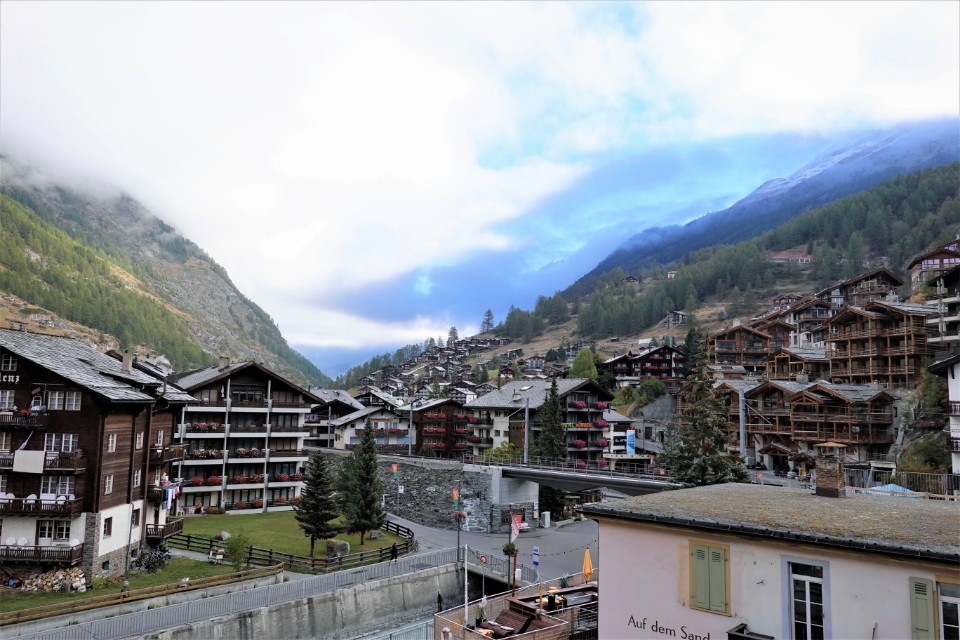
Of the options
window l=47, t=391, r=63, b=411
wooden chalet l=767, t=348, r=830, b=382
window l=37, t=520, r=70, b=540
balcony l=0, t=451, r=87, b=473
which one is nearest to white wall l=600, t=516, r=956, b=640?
balcony l=0, t=451, r=87, b=473

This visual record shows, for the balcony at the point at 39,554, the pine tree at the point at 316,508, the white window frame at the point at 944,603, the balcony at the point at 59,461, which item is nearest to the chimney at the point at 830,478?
the white window frame at the point at 944,603

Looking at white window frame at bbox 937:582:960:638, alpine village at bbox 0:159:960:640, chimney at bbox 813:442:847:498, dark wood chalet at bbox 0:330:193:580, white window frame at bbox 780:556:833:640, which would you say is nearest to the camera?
white window frame at bbox 937:582:960:638

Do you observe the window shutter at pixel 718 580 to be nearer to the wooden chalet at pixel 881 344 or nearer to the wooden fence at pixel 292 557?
the wooden fence at pixel 292 557

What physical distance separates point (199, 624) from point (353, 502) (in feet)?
76.3

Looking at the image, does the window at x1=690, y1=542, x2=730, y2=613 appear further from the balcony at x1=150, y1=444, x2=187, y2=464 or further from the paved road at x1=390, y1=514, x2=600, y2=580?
the balcony at x1=150, y1=444, x2=187, y2=464

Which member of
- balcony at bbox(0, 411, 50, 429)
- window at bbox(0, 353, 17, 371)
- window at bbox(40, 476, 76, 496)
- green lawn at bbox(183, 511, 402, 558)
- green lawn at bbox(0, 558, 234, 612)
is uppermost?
window at bbox(0, 353, 17, 371)

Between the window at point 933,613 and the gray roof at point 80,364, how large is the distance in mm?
36165

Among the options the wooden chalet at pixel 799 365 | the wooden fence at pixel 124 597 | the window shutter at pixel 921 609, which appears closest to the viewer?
the window shutter at pixel 921 609

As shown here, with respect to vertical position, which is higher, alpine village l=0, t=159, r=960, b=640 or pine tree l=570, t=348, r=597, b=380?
pine tree l=570, t=348, r=597, b=380

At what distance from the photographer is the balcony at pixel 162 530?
41656 millimetres

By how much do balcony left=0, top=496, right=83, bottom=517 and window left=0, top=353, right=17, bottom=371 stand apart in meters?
7.22

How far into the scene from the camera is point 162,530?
42.1 metres

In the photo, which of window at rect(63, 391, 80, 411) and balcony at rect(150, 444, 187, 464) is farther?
balcony at rect(150, 444, 187, 464)

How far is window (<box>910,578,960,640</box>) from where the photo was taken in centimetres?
1392
